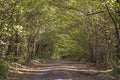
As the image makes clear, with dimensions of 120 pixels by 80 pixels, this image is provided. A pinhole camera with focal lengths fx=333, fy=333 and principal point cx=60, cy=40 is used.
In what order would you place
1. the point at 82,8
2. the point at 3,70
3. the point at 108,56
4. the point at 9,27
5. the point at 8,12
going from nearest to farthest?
the point at 9,27 < the point at 8,12 < the point at 3,70 < the point at 108,56 < the point at 82,8

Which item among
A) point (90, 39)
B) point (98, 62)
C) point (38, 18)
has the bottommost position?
point (98, 62)

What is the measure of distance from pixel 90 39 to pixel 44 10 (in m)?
7.40

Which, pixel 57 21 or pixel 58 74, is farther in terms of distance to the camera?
pixel 57 21

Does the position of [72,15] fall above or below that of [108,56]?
above

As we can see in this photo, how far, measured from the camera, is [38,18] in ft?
142

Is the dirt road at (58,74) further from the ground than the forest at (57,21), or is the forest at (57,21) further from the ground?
the forest at (57,21)

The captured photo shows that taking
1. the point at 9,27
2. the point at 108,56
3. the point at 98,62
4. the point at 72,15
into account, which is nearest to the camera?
the point at 9,27

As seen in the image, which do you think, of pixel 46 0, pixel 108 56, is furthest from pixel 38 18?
pixel 108 56

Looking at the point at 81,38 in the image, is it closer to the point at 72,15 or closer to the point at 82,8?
the point at 72,15

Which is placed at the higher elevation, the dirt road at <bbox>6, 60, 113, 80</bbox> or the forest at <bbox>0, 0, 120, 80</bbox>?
the forest at <bbox>0, 0, 120, 80</bbox>

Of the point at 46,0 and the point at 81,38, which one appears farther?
the point at 81,38

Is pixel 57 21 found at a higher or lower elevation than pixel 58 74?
higher

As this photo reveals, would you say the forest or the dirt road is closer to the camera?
the forest

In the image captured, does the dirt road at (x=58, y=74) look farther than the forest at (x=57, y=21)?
Yes
